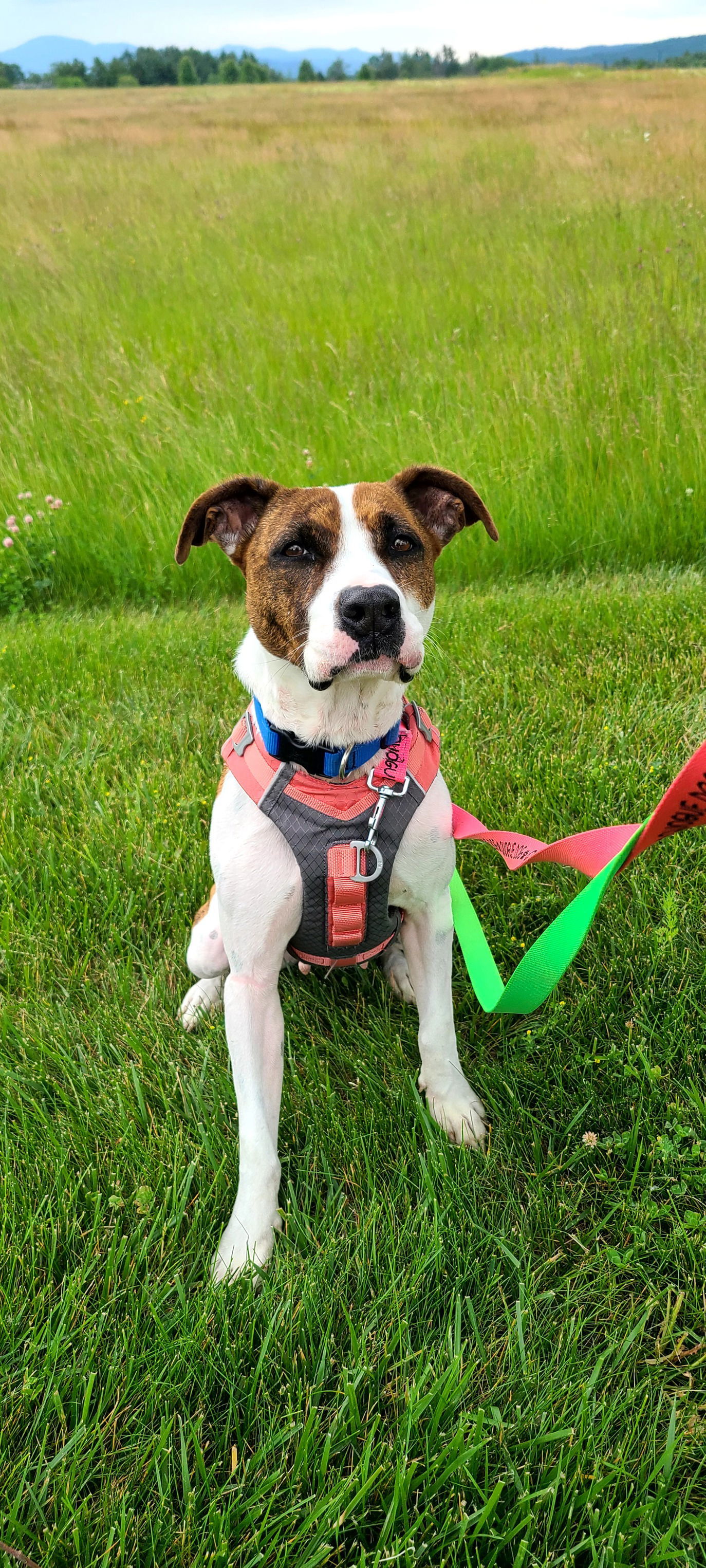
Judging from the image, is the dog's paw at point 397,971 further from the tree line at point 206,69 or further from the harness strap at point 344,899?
the tree line at point 206,69

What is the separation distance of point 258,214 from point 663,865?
363 inches

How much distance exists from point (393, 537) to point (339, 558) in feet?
0.53

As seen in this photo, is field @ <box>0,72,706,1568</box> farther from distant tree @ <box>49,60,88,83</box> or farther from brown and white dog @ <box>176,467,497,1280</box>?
distant tree @ <box>49,60,88,83</box>

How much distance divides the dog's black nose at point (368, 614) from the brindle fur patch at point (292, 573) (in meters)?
0.13

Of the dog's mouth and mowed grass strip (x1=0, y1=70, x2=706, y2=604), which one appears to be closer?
the dog's mouth

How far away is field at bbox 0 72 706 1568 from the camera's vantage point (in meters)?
1.71

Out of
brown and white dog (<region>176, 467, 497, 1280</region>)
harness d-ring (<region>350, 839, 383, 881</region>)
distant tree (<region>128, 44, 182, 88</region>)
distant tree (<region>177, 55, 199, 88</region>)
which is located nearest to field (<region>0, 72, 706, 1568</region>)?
brown and white dog (<region>176, 467, 497, 1280</region>)

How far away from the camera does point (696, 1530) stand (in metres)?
1.65

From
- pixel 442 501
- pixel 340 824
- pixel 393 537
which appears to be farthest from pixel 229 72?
pixel 340 824

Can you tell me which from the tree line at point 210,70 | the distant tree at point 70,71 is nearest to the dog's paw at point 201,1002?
the tree line at point 210,70

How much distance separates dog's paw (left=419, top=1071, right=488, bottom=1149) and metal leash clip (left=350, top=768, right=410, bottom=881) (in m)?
0.57

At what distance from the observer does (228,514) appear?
2.56m

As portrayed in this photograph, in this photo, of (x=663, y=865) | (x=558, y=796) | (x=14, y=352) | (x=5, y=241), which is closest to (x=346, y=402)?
(x=14, y=352)

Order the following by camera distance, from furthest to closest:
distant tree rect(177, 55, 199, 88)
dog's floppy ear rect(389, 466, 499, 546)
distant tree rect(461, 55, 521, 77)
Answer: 1. distant tree rect(177, 55, 199, 88)
2. distant tree rect(461, 55, 521, 77)
3. dog's floppy ear rect(389, 466, 499, 546)
